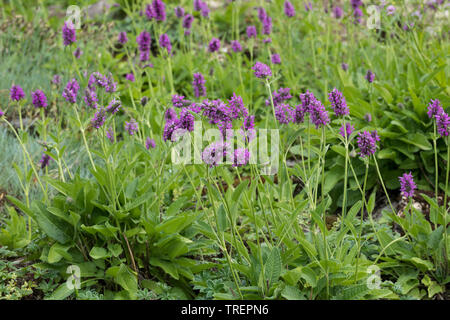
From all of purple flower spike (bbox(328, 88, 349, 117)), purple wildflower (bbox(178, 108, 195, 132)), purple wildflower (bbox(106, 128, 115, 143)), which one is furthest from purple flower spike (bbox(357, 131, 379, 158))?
purple wildflower (bbox(106, 128, 115, 143))

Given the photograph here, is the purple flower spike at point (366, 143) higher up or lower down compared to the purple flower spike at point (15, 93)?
lower down

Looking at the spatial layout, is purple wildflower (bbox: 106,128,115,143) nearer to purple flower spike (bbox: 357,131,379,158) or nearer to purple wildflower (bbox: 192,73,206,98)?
purple wildflower (bbox: 192,73,206,98)

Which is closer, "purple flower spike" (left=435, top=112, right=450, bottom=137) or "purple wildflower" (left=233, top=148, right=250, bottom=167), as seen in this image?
"purple wildflower" (left=233, top=148, right=250, bottom=167)

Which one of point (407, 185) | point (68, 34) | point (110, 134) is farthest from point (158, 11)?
point (407, 185)

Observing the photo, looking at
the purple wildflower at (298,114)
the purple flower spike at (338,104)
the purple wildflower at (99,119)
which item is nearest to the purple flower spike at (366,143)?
the purple flower spike at (338,104)

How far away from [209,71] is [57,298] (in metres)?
2.70

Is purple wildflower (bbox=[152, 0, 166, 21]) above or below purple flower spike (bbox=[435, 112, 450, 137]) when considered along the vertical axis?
above

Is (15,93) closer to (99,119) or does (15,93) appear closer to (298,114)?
(99,119)

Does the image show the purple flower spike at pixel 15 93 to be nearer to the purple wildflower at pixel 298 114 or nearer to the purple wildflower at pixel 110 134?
the purple wildflower at pixel 110 134

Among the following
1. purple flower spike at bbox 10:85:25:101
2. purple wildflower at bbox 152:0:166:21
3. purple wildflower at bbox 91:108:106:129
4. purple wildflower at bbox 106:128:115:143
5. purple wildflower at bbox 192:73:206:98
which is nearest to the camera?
purple wildflower at bbox 91:108:106:129

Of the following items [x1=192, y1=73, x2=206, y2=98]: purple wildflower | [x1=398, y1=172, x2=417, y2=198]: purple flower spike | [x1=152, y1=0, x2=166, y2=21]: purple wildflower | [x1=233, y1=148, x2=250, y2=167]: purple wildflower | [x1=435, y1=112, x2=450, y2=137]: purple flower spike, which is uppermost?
[x1=152, y1=0, x2=166, y2=21]: purple wildflower

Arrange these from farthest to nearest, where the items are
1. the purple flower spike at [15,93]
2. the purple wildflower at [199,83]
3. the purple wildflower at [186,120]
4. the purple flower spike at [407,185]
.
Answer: the purple wildflower at [199,83] → the purple flower spike at [15,93] → the purple flower spike at [407,185] → the purple wildflower at [186,120]

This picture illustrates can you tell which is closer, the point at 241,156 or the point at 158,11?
the point at 241,156
